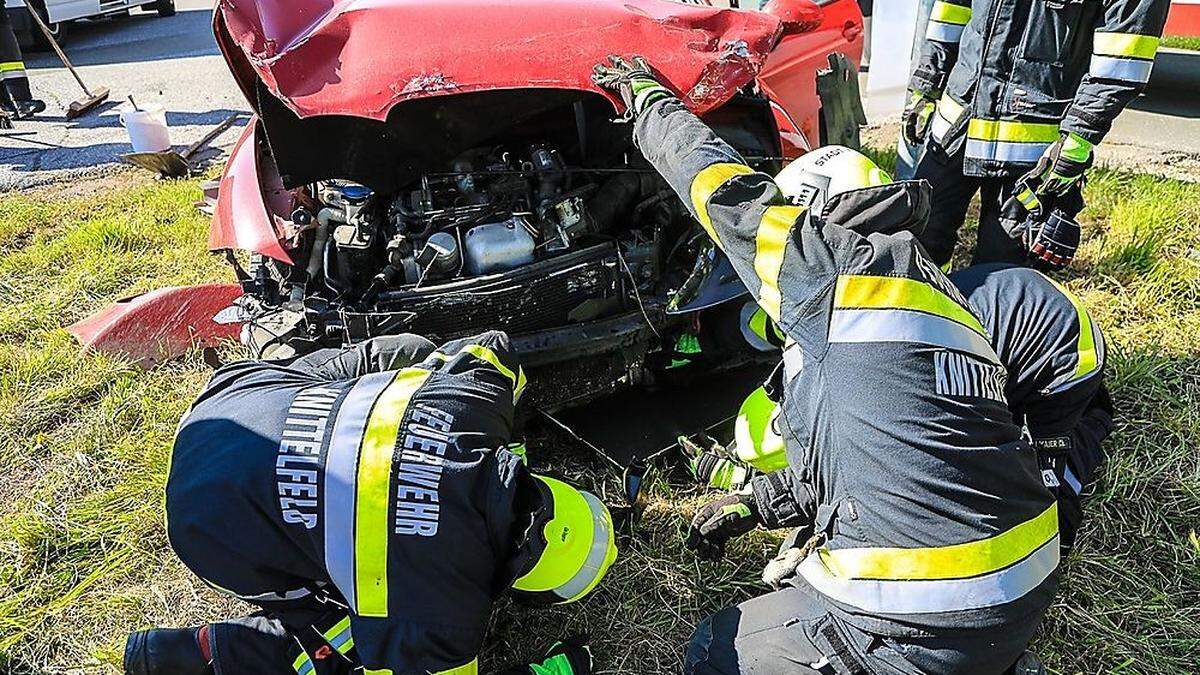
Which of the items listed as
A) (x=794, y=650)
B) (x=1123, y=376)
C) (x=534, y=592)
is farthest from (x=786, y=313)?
(x=1123, y=376)

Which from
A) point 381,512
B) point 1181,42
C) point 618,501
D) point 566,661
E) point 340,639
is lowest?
point 1181,42

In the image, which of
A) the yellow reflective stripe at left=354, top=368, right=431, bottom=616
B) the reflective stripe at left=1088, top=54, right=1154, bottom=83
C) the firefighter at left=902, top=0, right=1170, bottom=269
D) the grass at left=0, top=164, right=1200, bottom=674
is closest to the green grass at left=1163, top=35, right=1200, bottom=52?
the grass at left=0, top=164, right=1200, bottom=674

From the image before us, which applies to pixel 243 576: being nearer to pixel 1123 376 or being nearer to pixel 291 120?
pixel 291 120

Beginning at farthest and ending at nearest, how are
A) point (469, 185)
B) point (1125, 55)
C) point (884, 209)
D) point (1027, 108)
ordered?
1. point (1027, 108)
2. point (1125, 55)
3. point (469, 185)
4. point (884, 209)

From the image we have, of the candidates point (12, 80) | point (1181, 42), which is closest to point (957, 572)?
point (1181, 42)

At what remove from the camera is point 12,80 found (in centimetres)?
618

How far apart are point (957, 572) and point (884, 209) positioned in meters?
0.67

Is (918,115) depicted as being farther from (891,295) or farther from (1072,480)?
(891,295)

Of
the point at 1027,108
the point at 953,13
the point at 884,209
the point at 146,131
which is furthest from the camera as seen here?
the point at 146,131

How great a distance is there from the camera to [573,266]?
2.36 metres

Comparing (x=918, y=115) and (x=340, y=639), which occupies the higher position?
(x=918, y=115)

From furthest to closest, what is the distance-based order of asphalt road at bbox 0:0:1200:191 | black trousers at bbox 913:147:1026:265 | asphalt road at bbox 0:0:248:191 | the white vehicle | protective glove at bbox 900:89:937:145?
the white vehicle, asphalt road at bbox 0:0:248:191, asphalt road at bbox 0:0:1200:191, protective glove at bbox 900:89:937:145, black trousers at bbox 913:147:1026:265

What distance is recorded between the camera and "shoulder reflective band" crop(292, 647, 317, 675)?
1891mm

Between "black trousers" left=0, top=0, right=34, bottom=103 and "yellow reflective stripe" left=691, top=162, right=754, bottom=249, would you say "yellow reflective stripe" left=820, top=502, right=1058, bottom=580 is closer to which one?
"yellow reflective stripe" left=691, top=162, right=754, bottom=249
